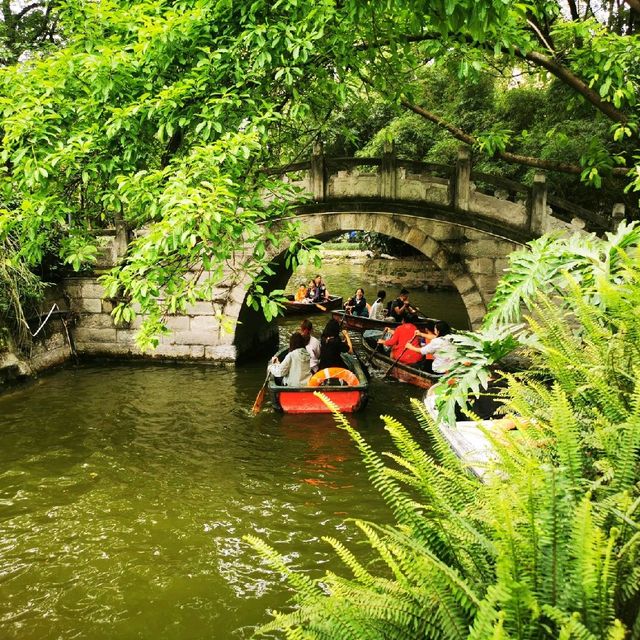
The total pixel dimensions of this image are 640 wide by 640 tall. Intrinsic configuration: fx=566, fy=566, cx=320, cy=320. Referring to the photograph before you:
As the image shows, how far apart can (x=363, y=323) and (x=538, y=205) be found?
621 cm

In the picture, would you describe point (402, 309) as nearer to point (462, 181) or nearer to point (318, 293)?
point (462, 181)

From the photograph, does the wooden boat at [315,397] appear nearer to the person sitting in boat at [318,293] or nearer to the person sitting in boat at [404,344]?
the person sitting in boat at [404,344]

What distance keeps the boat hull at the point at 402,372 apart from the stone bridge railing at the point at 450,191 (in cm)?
291

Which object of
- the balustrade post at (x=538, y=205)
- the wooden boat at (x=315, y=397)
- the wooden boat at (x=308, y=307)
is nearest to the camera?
the wooden boat at (x=315, y=397)

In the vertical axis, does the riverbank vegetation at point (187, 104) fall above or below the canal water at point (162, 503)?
above

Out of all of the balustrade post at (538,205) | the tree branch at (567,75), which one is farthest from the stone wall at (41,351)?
the balustrade post at (538,205)

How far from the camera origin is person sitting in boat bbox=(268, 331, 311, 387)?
29.8ft

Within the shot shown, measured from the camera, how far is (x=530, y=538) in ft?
4.72

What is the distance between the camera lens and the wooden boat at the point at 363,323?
46.8 feet

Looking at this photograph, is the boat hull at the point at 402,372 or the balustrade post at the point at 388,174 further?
the balustrade post at the point at 388,174

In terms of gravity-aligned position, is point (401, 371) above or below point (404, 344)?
below

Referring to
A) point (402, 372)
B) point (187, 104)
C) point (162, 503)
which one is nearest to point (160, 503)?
point (162, 503)

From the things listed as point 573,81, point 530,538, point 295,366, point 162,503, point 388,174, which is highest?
point 573,81

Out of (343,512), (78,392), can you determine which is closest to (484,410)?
(343,512)
